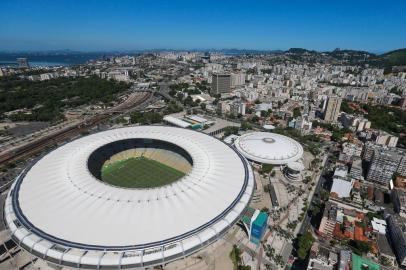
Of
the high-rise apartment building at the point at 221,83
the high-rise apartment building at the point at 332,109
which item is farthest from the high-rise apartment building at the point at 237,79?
the high-rise apartment building at the point at 332,109

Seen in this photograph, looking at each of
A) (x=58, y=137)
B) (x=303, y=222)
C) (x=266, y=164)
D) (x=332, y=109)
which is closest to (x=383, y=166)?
(x=266, y=164)

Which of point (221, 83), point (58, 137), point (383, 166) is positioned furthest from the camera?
point (221, 83)

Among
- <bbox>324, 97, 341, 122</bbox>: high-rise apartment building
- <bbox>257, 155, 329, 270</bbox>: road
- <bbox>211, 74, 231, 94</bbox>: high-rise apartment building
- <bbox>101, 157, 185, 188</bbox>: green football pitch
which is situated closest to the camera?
<bbox>257, 155, 329, 270</bbox>: road

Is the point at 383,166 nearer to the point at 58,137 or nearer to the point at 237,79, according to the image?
the point at 58,137

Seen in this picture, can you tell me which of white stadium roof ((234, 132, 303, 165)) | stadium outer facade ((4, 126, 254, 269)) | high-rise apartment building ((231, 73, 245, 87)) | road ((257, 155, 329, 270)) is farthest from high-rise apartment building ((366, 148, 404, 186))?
high-rise apartment building ((231, 73, 245, 87))

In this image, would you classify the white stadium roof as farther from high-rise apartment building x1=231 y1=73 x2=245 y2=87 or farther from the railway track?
high-rise apartment building x1=231 y1=73 x2=245 y2=87

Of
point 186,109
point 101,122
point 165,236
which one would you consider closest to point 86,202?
point 165,236
